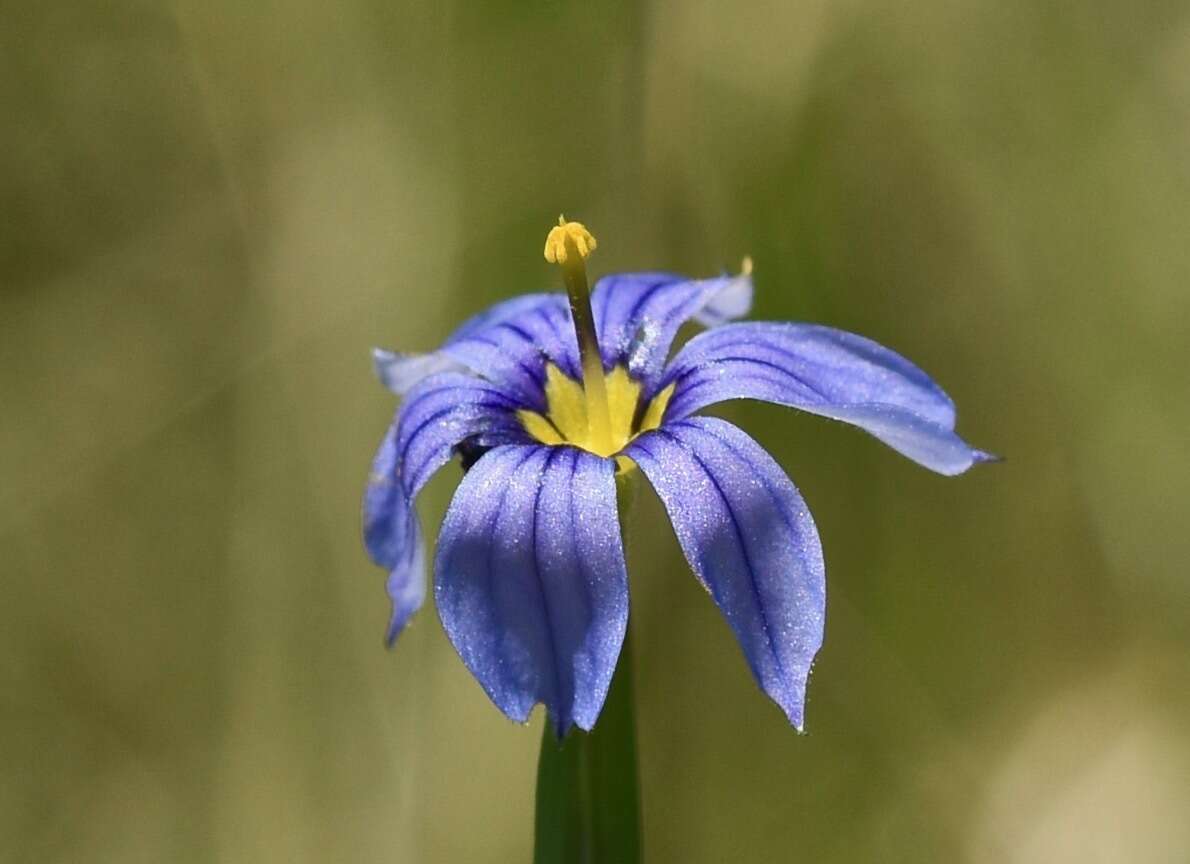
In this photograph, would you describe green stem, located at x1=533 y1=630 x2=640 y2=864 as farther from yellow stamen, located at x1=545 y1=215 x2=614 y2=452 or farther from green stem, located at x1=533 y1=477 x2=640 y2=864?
yellow stamen, located at x1=545 y1=215 x2=614 y2=452

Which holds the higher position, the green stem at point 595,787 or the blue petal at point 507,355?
the blue petal at point 507,355

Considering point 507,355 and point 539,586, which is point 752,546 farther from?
point 507,355

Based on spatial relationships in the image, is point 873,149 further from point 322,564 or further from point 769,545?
point 769,545

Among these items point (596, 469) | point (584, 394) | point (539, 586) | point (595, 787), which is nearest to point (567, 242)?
point (584, 394)

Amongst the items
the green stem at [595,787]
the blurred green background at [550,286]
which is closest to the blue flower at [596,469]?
the green stem at [595,787]

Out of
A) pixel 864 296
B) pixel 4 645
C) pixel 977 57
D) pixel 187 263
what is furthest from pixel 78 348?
pixel 977 57

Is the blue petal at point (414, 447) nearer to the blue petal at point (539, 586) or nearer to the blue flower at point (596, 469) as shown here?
the blue flower at point (596, 469)
